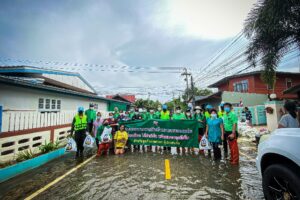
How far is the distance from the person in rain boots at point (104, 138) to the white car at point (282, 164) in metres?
5.84

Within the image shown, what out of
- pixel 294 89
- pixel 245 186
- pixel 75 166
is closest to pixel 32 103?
pixel 75 166

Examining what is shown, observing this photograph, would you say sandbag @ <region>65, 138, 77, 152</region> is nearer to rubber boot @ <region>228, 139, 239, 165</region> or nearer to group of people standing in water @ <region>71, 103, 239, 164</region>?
group of people standing in water @ <region>71, 103, 239, 164</region>

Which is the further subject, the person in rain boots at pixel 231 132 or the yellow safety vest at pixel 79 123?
the yellow safety vest at pixel 79 123

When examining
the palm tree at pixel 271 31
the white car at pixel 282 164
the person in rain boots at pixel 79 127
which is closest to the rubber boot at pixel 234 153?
the white car at pixel 282 164

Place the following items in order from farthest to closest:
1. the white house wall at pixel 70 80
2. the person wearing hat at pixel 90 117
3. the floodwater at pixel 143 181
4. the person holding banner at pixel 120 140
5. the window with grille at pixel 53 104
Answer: the white house wall at pixel 70 80, the window with grille at pixel 53 104, the person wearing hat at pixel 90 117, the person holding banner at pixel 120 140, the floodwater at pixel 143 181

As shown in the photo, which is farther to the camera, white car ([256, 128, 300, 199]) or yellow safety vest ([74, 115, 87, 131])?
yellow safety vest ([74, 115, 87, 131])

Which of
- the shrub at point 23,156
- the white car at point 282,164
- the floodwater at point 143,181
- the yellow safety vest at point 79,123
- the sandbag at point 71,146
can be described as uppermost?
the yellow safety vest at point 79,123

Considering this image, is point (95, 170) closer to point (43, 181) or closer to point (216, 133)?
point (43, 181)

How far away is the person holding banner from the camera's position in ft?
25.0

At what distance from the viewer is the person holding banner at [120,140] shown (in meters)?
7.63

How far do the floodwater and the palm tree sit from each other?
173 inches

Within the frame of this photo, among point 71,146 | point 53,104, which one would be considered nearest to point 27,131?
point 71,146

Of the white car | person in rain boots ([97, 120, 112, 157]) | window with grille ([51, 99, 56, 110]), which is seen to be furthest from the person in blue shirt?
window with grille ([51, 99, 56, 110])

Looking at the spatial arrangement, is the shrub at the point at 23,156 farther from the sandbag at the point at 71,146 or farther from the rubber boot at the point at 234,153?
the rubber boot at the point at 234,153
